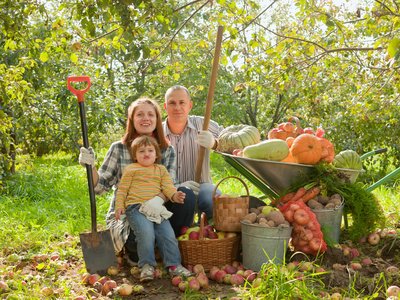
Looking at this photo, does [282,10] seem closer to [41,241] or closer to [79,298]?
[41,241]

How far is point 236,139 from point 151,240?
105 centimetres

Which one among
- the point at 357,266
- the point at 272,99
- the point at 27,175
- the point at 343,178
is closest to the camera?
the point at 357,266

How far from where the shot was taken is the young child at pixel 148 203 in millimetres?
3414

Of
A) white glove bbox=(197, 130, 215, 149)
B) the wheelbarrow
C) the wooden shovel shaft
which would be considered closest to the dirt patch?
the wheelbarrow

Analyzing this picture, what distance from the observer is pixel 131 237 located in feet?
11.8

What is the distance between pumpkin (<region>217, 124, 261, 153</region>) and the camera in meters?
4.00

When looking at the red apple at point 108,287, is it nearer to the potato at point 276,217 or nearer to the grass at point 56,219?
the grass at point 56,219

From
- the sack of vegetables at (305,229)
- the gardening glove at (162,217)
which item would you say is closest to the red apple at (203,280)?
the gardening glove at (162,217)

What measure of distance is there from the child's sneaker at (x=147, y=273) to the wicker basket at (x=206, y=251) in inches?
10.7

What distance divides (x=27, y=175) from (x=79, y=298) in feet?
13.3

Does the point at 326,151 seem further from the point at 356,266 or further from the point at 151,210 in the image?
the point at 151,210

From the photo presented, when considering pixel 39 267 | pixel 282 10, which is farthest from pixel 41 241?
pixel 282 10

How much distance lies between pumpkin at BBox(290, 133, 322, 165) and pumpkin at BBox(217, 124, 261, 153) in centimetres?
43

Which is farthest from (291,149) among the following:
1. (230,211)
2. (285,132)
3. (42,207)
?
(42,207)
